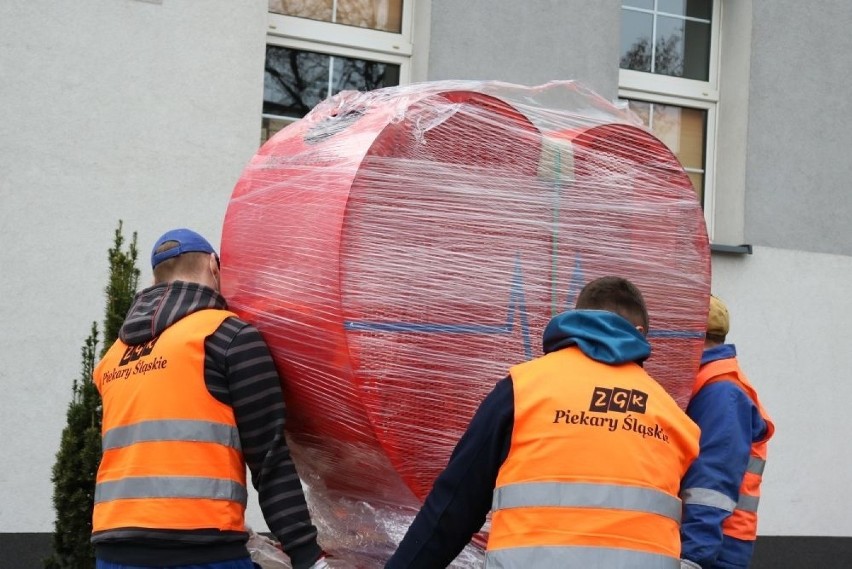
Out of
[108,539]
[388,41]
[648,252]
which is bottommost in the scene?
[108,539]

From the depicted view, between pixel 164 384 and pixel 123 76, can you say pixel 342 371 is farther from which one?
pixel 123 76

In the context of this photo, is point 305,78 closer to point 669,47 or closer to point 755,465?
point 669,47

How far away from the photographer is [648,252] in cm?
300

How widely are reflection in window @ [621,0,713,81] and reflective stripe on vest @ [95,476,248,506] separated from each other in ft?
18.8

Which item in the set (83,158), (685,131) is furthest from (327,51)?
(685,131)

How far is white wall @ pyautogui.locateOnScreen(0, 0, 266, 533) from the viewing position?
18.6 feet

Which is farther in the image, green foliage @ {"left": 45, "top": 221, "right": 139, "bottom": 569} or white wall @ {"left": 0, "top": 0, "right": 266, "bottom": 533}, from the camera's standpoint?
white wall @ {"left": 0, "top": 0, "right": 266, "bottom": 533}

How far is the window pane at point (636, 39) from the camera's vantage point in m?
7.74

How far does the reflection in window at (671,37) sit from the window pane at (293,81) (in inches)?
92.7

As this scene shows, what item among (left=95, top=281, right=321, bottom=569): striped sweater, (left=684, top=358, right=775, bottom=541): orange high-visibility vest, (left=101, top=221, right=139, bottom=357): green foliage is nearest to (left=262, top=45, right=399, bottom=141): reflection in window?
(left=101, top=221, right=139, bottom=357): green foliage

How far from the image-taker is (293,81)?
22.1 ft

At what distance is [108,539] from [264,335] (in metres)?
0.68

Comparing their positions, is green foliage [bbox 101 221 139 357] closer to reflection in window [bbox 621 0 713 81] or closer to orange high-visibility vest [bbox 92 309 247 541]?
orange high-visibility vest [bbox 92 309 247 541]

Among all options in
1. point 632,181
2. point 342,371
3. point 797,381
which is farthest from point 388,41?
point 342,371
